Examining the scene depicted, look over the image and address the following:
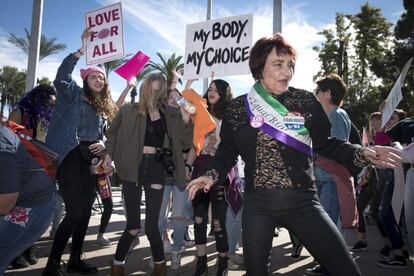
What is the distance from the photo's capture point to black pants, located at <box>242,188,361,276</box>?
223cm

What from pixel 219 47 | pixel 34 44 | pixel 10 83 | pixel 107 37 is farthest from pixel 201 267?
pixel 10 83

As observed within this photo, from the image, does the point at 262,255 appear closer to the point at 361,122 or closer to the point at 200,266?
the point at 200,266

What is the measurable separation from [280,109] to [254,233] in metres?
0.83

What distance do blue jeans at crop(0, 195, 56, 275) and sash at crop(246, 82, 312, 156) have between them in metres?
1.54

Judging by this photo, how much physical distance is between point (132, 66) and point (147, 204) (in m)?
2.33

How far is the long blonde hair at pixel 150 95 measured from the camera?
421 centimetres

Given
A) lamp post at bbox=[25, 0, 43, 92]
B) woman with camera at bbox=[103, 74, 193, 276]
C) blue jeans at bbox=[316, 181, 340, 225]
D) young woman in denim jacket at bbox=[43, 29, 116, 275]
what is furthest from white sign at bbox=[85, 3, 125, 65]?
blue jeans at bbox=[316, 181, 340, 225]

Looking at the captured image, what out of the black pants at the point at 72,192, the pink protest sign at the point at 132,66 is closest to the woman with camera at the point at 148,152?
the black pants at the point at 72,192

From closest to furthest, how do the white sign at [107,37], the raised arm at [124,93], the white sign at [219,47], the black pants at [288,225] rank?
the black pants at [288,225]
the raised arm at [124,93]
the white sign at [219,47]
the white sign at [107,37]

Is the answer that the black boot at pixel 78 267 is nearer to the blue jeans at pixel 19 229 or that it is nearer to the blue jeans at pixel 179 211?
the blue jeans at pixel 179 211

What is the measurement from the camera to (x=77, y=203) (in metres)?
4.10

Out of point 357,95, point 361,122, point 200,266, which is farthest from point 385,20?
point 200,266

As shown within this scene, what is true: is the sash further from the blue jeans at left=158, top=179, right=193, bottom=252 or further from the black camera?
the blue jeans at left=158, top=179, right=193, bottom=252

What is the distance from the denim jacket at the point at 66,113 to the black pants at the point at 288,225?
2.49 meters
